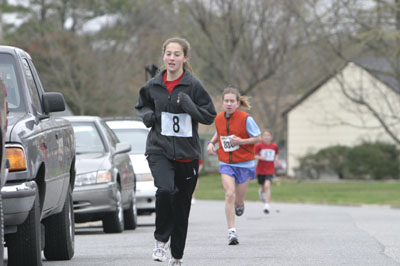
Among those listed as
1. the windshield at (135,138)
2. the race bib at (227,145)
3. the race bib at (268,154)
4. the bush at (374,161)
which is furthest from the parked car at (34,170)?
the bush at (374,161)

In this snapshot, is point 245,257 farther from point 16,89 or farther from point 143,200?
point 143,200

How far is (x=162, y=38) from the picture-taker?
175ft

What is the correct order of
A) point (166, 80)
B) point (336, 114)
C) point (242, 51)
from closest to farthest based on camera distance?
point (166, 80), point (242, 51), point (336, 114)

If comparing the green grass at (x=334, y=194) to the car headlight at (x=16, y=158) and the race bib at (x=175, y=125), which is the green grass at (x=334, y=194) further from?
the car headlight at (x=16, y=158)

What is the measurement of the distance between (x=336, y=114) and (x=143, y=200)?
130 feet

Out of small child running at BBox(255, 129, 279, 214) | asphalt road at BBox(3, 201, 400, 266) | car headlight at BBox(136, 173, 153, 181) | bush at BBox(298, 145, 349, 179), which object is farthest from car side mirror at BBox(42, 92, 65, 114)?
bush at BBox(298, 145, 349, 179)

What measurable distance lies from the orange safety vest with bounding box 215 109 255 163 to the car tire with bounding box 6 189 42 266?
15.9 ft

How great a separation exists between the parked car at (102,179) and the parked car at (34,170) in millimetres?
3602

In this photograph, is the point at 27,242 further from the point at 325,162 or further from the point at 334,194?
the point at 325,162

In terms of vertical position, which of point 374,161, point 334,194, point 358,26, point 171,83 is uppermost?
point 358,26

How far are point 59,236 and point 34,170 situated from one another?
208cm

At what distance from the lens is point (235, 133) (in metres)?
12.5

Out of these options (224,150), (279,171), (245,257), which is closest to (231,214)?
(224,150)

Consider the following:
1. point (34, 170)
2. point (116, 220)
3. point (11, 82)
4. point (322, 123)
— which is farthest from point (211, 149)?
point (322, 123)
